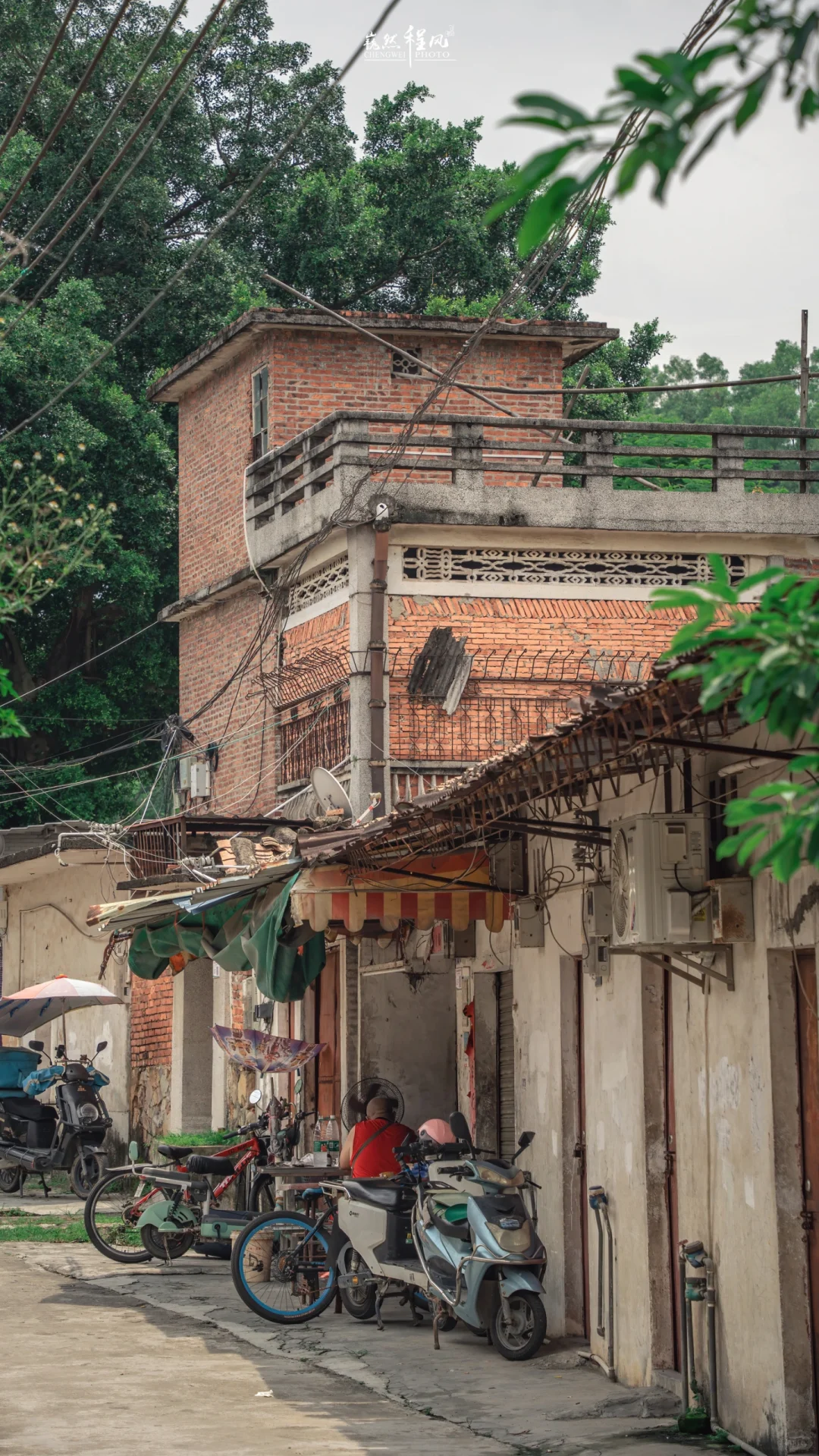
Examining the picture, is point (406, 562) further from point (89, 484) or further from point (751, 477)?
point (89, 484)

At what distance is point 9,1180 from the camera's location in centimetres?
2053

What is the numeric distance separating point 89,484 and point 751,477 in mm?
14208

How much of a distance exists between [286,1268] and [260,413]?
11345mm

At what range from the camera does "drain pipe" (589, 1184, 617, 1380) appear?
962 centimetres

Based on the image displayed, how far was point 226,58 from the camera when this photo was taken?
32875 mm

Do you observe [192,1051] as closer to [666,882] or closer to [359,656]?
[359,656]

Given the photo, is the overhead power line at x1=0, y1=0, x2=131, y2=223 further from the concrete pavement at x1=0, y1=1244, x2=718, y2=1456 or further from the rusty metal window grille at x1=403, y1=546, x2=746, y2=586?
the rusty metal window grille at x1=403, y1=546, x2=746, y2=586

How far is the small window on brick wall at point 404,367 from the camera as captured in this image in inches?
812

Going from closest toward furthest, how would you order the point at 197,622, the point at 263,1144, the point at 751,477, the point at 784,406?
the point at 263,1144
the point at 751,477
the point at 197,622
the point at 784,406

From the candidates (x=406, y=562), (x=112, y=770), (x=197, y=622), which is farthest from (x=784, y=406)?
(x=406, y=562)

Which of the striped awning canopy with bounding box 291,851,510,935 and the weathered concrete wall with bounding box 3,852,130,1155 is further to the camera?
the weathered concrete wall with bounding box 3,852,130,1155

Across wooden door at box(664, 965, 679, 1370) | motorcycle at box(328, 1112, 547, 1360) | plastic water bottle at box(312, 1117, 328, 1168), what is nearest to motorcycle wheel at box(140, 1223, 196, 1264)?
plastic water bottle at box(312, 1117, 328, 1168)

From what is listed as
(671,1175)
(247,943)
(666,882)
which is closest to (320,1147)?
(247,943)

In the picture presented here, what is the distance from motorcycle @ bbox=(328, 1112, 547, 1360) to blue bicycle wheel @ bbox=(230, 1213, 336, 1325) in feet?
0.63
